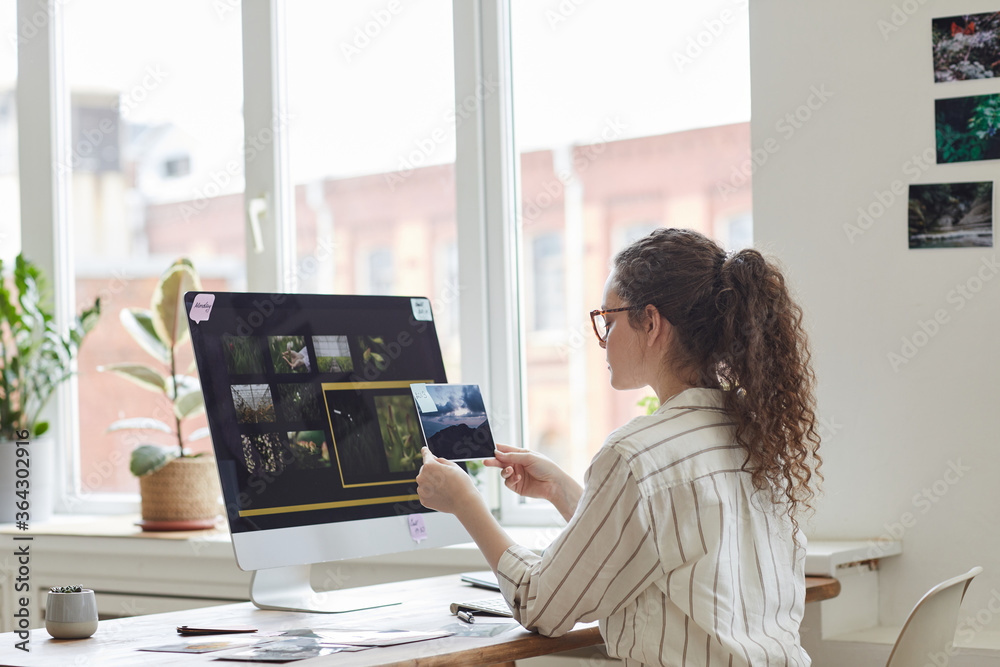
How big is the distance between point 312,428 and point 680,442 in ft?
2.28

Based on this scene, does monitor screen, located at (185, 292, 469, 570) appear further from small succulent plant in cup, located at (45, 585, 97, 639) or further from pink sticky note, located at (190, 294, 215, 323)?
small succulent plant in cup, located at (45, 585, 97, 639)

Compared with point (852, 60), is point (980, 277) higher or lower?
lower

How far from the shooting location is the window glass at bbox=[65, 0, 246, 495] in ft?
10.5

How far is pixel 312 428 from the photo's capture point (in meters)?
1.79

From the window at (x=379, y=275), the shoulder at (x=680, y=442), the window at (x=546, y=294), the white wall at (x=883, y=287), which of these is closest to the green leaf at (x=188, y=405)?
the window at (x=379, y=275)

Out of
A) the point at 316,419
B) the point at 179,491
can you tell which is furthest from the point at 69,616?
the point at 179,491

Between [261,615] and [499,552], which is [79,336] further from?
[499,552]

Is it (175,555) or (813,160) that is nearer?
(813,160)

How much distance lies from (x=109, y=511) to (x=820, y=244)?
93.0 inches

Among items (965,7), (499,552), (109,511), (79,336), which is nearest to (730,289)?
(499,552)

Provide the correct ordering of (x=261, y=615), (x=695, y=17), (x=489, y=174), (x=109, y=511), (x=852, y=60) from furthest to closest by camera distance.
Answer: (x=109, y=511) → (x=489, y=174) → (x=695, y=17) → (x=852, y=60) → (x=261, y=615)

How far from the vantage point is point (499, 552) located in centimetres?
153

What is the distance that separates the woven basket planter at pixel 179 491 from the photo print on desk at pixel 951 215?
75.4 inches

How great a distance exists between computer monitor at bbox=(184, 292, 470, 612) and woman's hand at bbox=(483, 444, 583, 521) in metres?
0.18
